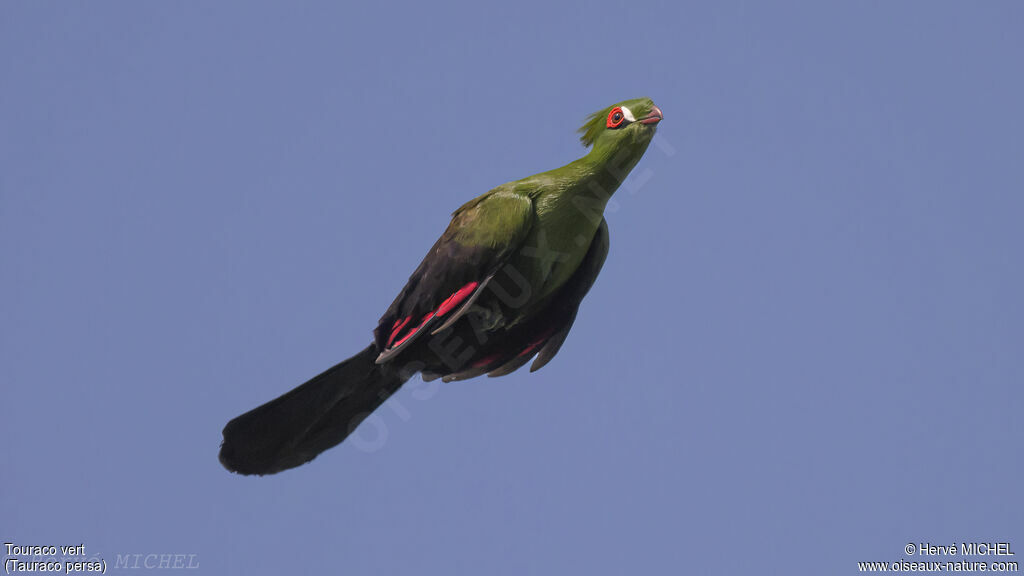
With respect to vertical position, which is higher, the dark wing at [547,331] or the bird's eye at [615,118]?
the bird's eye at [615,118]

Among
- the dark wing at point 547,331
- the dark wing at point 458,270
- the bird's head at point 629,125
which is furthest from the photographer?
the dark wing at point 547,331

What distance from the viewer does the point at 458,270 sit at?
4.28 m

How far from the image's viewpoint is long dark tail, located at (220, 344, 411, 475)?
4352 millimetres

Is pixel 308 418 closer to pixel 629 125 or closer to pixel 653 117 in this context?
pixel 629 125

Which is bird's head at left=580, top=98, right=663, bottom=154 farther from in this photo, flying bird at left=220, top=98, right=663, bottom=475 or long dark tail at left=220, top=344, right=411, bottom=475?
long dark tail at left=220, top=344, right=411, bottom=475

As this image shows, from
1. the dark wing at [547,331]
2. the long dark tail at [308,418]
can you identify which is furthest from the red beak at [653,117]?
the long dark tail at [308,418]

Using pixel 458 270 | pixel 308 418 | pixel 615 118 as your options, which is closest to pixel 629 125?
pixel 615 118

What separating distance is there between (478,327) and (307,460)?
1094 mm

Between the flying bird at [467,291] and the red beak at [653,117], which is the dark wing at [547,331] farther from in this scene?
the red beak at [653,117]

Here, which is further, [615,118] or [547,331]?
[547,331]

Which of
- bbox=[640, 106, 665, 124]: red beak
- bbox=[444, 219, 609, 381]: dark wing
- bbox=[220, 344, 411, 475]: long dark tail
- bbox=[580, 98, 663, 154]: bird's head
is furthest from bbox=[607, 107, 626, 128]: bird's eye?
bbox=[220, 344, 411, 475]: long dark tail

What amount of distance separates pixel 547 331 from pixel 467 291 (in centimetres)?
70

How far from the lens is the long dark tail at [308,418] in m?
4.35

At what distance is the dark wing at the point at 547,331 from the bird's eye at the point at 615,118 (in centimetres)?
54
